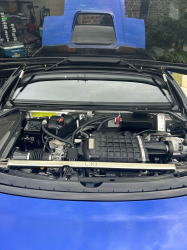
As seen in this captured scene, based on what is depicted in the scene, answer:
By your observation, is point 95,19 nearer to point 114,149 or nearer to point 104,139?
point 104,139

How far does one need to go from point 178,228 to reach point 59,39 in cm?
207

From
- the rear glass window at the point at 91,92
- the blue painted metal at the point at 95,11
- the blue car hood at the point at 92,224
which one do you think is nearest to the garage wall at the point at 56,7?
the blue painted metal at the point at 95,11

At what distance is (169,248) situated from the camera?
1.20m

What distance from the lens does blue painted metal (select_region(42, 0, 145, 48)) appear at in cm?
206

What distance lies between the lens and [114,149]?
1.74 m

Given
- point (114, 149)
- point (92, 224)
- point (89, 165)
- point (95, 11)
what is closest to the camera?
point (92, 224)

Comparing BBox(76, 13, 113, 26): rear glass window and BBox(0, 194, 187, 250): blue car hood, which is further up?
BBox(76, 13, 113, 26): rear glass window

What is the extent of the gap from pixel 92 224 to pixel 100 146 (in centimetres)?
67

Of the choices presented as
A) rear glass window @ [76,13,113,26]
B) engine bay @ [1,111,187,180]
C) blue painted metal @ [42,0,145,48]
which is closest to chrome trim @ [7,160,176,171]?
engine bay @ [1,111,187,180]

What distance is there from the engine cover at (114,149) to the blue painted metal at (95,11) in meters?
1.11

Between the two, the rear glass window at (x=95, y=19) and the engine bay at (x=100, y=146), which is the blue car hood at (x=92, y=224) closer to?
the engine bay at (x=100, y=146)

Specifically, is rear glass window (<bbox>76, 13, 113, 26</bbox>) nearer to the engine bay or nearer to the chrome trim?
the engine bay

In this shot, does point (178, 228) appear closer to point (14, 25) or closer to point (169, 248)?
point (169, 248)

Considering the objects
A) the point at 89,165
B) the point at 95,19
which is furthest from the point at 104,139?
the point at 95,19
